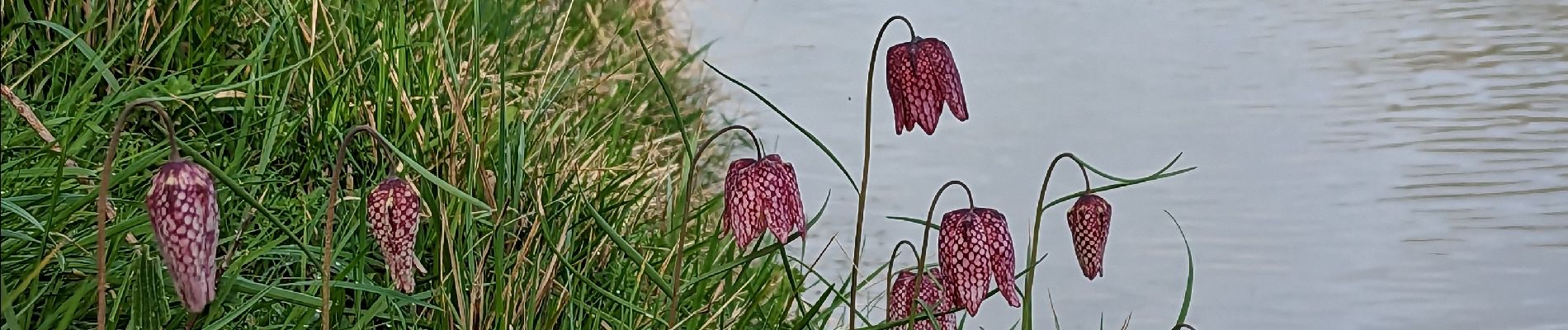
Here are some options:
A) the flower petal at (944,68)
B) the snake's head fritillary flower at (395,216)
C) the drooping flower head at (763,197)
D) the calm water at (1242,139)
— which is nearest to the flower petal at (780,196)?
the drooping flower head at (763,197)

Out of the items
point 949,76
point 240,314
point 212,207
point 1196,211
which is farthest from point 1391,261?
point 212,207

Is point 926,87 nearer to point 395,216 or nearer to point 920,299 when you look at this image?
point 920,299

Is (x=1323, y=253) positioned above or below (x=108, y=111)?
below

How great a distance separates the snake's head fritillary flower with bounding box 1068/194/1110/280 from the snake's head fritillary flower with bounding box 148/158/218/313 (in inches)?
20.2

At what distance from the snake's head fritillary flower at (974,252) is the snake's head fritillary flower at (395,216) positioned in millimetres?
310

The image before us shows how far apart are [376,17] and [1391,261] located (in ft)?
3.76

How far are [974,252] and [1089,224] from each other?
96 millimetres

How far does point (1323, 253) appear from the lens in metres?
1.77

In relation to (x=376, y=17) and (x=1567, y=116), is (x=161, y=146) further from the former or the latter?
(x=1567, y=116)

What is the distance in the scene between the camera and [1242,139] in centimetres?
213

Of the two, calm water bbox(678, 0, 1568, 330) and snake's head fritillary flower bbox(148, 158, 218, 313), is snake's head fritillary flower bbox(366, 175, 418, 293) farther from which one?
calm water bbox(678, 0, 1568, 330)

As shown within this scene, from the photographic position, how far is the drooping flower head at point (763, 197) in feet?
2.99

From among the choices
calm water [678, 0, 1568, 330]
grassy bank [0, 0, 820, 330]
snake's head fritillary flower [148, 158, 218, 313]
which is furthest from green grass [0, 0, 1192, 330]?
calm water [678, 0, 1568, 330]

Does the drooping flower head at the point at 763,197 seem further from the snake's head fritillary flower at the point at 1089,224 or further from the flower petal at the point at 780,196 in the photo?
the snake's head fritillary flower at the point at 1089,224
